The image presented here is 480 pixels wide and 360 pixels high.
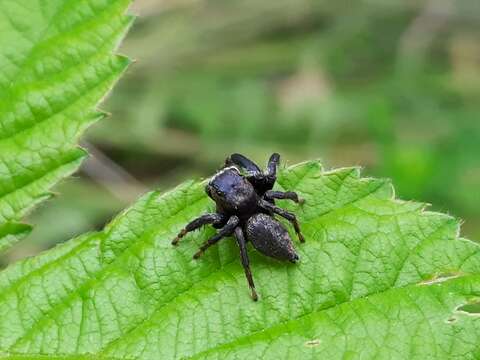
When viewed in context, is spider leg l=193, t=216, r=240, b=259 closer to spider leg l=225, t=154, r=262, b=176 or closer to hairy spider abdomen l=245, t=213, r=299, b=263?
hairy spider abdomen l=245, t=213, r=299, b=263

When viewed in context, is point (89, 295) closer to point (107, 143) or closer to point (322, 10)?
point (107, 143)

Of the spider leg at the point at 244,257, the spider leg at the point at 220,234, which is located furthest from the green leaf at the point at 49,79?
the spider leg at the point at 244,257

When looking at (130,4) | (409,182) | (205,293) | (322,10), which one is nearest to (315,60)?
(322,10)

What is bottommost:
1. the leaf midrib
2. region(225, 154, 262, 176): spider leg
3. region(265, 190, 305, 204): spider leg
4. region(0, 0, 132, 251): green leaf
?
the leaf midrib

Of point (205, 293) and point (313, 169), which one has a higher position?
point (313, 169)

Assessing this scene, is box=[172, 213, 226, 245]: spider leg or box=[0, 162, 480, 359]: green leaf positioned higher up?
box=[172, 213, 226, 245]: spider leg

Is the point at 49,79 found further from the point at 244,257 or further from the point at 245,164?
the point at 244,257

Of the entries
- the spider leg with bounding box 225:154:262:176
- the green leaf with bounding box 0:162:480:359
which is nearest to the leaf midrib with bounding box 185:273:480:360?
the green leaf with bounding box 0:162:480:359

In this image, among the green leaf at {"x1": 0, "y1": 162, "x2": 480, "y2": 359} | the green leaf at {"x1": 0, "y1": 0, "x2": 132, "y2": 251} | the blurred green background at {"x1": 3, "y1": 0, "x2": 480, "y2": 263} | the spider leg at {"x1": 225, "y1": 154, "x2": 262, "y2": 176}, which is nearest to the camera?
the green leaf at {"x1": 0, "y1": 162, "x2": 480, "y2": 359}
